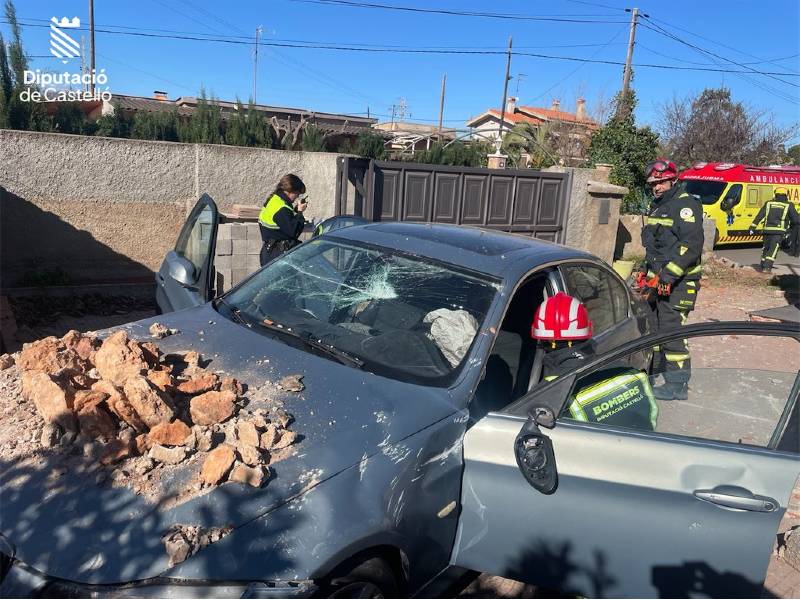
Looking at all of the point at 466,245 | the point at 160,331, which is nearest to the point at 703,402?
the point at 466,245

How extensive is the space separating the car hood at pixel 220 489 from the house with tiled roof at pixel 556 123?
43.5ft

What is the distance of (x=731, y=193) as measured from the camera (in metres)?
17.3

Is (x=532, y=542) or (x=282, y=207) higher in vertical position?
(x=282, y=207)

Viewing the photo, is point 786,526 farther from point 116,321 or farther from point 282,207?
point 116,321

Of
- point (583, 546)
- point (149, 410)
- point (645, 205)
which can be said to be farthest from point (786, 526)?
point (645, 205)

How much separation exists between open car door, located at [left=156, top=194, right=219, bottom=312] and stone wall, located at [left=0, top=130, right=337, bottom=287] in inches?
127

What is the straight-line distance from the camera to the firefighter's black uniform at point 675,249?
5.63 m

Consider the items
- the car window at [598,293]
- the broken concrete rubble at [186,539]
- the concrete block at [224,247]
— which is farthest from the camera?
the concrete block at [224,247]

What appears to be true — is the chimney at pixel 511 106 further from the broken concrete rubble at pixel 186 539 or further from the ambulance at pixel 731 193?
the broken concrete rubble at pixel 186 539

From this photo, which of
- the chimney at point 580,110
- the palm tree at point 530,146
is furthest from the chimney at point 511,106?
the palm tree at point 530,146

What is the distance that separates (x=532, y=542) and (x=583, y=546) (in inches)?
7.2

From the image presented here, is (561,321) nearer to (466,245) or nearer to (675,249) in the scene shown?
(466,245)

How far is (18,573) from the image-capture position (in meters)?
1.77

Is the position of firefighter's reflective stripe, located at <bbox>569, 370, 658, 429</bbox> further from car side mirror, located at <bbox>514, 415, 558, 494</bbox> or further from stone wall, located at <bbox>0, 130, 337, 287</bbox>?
stone wall, located at <bbox>0, 130, 337, 287</bbox>
